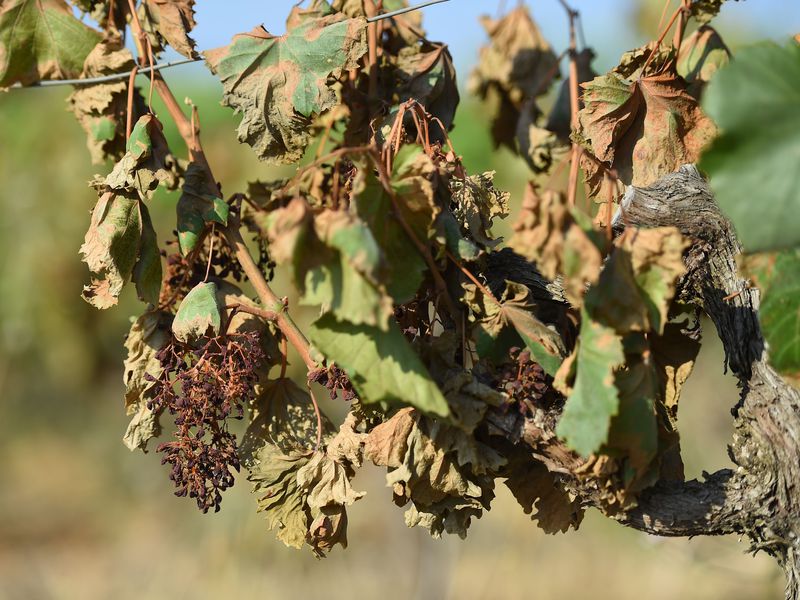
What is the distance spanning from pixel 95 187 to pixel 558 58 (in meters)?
1.17

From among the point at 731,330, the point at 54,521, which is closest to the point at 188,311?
the point at 731,330

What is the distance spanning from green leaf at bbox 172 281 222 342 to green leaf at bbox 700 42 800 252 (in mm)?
739

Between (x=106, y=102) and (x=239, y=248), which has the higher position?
(x=106, y=102)

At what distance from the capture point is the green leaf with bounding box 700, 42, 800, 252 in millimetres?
792

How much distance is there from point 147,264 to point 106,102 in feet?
1.12

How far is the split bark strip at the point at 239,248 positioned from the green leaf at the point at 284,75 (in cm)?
15

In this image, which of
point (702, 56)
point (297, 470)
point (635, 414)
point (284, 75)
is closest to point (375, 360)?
point (635, 414)

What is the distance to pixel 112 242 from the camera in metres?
1.25

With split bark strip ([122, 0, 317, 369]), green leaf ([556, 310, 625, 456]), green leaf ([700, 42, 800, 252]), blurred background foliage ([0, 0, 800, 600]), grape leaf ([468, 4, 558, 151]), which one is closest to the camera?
green leaf ([700, 42, 800, 252])

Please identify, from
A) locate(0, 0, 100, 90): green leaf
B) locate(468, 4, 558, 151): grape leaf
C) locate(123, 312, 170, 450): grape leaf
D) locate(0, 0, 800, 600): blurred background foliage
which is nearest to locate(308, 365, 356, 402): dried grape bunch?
locate(123, 312, 170, 450): grape leaf

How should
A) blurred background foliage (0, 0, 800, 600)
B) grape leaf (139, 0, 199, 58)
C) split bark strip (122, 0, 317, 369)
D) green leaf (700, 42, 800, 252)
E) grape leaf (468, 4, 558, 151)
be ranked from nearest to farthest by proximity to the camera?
green leaf (700, 42, 800, 252), split bark strip (122, 0, 317, 369), grape leaf (139, 0, 199, 58), grape leaf (468, 4, 558, 151), blurred background foliage (0, 0, 800, 600)

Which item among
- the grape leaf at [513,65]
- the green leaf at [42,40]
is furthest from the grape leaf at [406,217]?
the grape leaf at [513,65]

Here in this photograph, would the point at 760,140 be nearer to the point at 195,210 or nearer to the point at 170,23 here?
the point at 195,210

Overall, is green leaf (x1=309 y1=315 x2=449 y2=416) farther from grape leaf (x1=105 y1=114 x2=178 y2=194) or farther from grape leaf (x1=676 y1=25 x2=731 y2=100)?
grape leaf (x1=676 y1=25 x2=731 y2=100)
